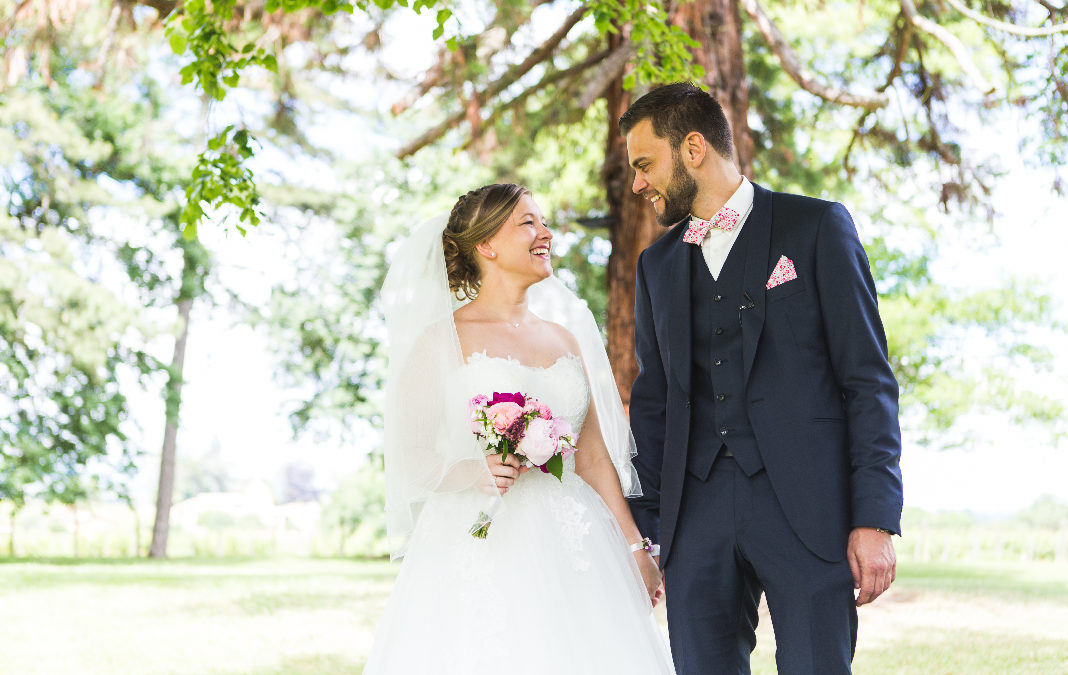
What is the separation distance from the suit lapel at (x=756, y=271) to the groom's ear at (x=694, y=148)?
19 cm

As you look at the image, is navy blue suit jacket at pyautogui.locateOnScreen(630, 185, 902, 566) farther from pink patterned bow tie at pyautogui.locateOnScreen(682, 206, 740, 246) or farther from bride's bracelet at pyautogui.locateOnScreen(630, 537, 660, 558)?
bride's bracelet at pyautogui.locateOnScreen(630, 537, 660, 558)

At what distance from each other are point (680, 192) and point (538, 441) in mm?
935

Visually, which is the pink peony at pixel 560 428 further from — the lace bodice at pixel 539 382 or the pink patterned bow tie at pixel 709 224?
the pink patterned bow tie at pixel 709 224

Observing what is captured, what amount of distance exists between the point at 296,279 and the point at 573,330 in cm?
1925

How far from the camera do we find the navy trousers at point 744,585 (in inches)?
101

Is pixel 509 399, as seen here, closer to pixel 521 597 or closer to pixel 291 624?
pixel 521 597

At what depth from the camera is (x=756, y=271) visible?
279 cm

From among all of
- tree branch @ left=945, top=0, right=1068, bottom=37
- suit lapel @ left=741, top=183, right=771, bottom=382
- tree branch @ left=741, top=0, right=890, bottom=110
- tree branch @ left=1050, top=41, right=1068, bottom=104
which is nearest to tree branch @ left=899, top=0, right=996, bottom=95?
tree branch @ left=945, top=0, right=1068, bottom=37

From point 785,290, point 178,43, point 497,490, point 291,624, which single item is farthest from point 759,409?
point 291,624

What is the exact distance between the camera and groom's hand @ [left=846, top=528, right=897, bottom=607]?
250cm

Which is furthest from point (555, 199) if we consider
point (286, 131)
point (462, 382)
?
point (462, 382)

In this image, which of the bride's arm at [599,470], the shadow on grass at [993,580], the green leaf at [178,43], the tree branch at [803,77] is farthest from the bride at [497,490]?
the shadow on grass at [993,580]

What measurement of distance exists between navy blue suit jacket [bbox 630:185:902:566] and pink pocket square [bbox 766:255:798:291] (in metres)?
0.01

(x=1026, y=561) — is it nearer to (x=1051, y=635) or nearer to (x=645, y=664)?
(x=1051, y=635)
